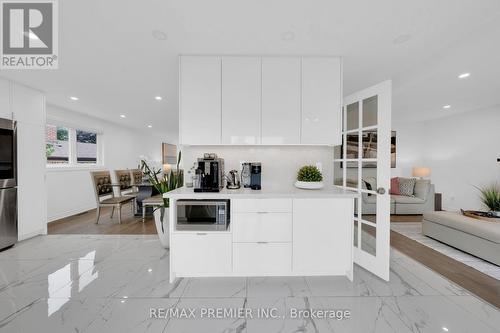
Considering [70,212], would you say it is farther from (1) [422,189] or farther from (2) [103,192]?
(1) [422,189]

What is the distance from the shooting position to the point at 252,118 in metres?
2.22

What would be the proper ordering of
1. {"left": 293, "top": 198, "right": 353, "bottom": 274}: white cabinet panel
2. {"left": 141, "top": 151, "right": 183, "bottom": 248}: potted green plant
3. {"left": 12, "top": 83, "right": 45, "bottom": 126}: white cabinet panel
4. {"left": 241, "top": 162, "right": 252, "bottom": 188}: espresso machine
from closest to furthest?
{"left": 293, "top": 198, "right": 353, "bottom": 274}: white cabinet panel → {"left": 241, "top": 162, "right": 252, "bottom": 188}: espresso machine → {"left": 141, "top": 151, "right": 183, "bottom": 248}: potted green plant → {"left": 12, "top": 83, "right": 45, "bottom": 126}: white cabinet panel

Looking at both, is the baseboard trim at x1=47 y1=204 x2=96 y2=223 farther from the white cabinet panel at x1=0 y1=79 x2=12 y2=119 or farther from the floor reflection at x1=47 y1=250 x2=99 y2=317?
the floor reflection at x1=47 y1=250 x2=99 y2=317

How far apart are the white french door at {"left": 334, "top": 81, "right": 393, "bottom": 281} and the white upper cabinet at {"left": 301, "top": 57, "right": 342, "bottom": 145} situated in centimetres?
21

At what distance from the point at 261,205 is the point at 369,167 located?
124cm

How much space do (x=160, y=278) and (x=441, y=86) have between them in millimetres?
4746

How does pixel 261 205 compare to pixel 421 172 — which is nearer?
pixel 261 205

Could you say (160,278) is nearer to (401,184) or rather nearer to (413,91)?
(413,91)

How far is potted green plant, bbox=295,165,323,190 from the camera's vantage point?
7.13ft

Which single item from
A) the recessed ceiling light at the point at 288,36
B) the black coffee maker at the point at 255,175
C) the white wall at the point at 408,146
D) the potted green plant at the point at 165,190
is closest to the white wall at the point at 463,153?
the white wall at the point at 408,146

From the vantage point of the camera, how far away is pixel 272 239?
1926 millimetres

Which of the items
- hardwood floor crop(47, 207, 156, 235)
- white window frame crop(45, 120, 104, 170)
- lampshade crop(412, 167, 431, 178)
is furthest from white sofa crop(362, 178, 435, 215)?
white window frame crop(45, 120, 104, 170)

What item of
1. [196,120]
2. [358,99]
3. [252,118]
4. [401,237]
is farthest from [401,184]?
[196,120]

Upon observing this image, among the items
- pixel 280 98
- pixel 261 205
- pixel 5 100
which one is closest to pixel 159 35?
pixel 280 98
